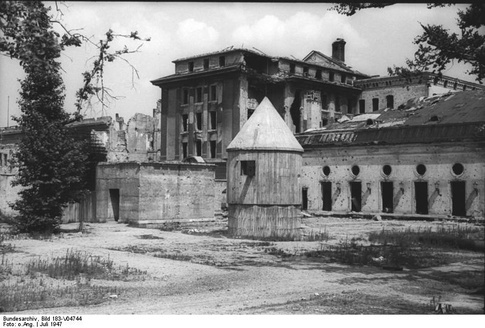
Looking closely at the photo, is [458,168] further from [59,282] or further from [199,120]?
[59,282]

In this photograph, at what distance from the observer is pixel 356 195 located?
39.3 meters

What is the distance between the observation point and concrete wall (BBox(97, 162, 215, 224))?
3066cm

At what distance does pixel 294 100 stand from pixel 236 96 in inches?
298

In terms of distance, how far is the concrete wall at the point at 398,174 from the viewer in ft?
99.9

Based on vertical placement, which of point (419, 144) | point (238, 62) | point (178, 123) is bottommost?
point (419, 144)

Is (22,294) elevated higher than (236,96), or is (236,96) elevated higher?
(236,96)

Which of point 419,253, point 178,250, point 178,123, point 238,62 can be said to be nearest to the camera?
point 419,253

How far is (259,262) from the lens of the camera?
1658 cm

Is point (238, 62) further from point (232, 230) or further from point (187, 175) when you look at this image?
point (232, 230)

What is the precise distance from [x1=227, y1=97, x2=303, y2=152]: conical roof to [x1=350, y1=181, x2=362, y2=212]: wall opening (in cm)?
1622

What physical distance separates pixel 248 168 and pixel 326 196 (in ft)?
62.8

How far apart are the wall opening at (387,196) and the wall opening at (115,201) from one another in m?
18.3

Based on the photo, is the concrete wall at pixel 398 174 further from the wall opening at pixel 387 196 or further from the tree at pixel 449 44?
the tree at pixel 449 44

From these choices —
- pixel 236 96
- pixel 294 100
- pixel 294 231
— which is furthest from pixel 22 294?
pixel 294 100
